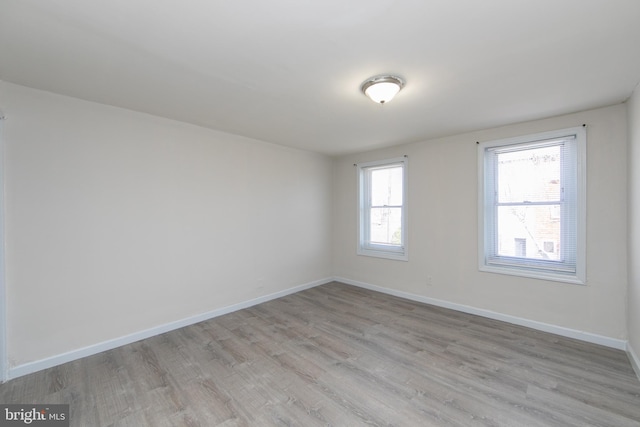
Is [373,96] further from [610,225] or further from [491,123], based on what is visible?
[610,225]

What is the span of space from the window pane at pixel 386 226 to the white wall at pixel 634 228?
262cm

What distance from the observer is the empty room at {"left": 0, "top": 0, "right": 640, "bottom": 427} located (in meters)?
1.77

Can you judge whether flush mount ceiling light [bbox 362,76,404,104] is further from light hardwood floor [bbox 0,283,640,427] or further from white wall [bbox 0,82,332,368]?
light hardwood floor [bbox 0,283,640,427]

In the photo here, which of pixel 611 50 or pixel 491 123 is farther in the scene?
pixel 491 123

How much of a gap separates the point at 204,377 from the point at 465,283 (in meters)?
3.41

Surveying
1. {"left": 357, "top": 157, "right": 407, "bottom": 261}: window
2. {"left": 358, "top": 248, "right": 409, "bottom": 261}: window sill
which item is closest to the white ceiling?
{"left": 357, "top": 157, "right": 407, "bottom": 261}: window

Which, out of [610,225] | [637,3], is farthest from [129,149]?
[610,225]

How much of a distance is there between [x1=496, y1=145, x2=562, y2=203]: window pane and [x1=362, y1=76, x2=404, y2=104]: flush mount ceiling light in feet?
7.21

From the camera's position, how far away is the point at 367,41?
1.78 m

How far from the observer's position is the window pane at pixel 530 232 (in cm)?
326

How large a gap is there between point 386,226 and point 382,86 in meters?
3.00

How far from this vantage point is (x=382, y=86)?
2.27 metres

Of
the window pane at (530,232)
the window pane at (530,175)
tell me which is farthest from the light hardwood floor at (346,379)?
the window pane at (530,175)

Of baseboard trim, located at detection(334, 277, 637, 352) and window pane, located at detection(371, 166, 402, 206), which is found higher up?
window pane, located at detection(371, 166, 402, 206)
